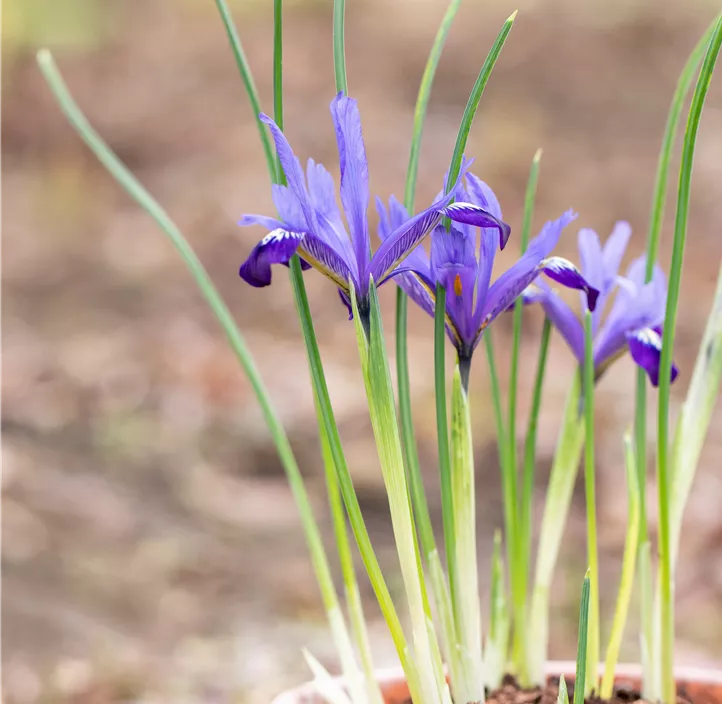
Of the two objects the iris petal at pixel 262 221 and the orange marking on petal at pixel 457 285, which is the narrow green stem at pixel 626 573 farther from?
the iris petal at pixel 262 221

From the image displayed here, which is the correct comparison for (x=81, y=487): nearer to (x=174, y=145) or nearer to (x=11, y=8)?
(x=174, y=145)

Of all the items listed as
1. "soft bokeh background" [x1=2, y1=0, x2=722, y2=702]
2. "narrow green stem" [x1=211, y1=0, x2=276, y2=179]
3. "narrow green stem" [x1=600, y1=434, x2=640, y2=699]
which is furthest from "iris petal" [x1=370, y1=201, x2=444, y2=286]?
"soft bokeh background" [x1=2, y1=0, x2=722, y2=702]

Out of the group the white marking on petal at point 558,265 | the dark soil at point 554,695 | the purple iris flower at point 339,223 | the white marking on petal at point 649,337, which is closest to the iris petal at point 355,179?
the purple iris flower at point 339,223

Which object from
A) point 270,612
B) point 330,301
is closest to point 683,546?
point 270,612

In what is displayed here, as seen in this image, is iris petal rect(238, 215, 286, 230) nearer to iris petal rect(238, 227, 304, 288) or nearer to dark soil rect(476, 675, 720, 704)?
iris petal rect(238, 227, 304, 288)

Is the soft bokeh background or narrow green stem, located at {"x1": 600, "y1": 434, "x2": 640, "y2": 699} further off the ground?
the soft bokeh background

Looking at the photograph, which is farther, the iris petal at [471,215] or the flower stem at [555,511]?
the flower stem at [555,511]
